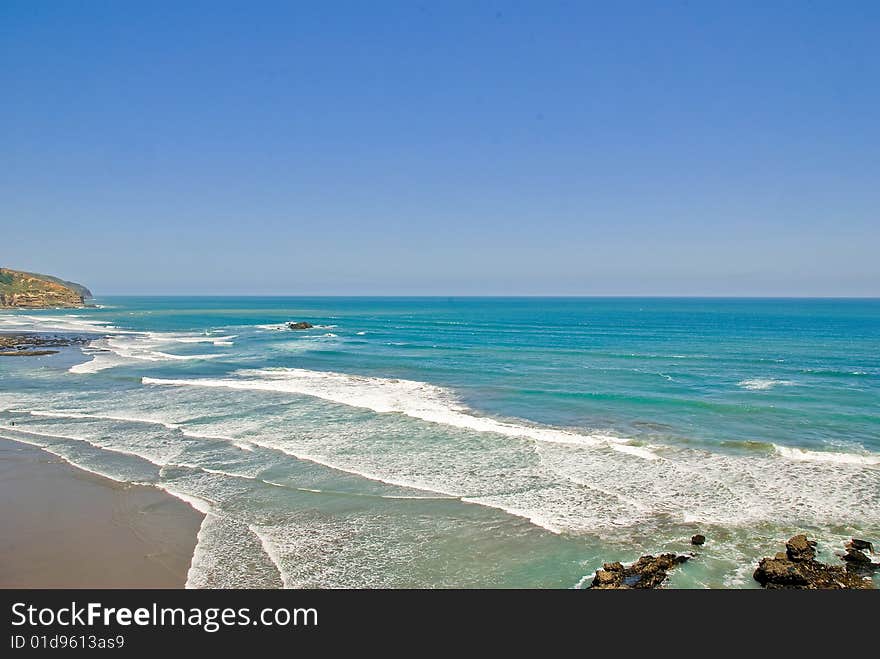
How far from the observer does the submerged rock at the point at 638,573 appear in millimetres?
10172

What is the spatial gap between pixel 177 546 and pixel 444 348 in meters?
42.1

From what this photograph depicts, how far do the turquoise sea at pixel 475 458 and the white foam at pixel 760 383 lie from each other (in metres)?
0.34

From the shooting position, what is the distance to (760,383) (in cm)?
3219

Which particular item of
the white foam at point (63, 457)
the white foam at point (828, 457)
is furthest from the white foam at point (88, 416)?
the white foam at point (828, 457)

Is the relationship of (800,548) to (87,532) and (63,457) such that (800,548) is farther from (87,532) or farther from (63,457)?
(63,457)

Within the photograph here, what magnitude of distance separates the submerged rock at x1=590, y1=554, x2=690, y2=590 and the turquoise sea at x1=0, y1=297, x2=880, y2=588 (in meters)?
0.35

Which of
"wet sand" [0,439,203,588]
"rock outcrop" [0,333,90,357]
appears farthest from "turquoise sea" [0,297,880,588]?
"rock outcrop" [0,333,90,357]

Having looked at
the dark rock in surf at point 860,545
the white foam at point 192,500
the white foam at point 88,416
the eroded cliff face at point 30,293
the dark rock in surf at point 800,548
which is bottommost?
the white foam at point 192,500

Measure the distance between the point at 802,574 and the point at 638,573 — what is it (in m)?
3.07

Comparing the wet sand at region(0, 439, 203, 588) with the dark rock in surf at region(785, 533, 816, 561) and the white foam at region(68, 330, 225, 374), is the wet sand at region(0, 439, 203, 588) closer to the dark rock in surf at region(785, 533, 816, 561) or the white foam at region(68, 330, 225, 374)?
the dark rock in surf at region(785, 533, 816, 561)

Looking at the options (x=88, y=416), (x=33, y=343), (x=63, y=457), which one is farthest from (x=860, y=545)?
(x=33, y=343)

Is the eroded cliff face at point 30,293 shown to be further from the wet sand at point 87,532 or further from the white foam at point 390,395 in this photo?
the wet sand at point 87,532
